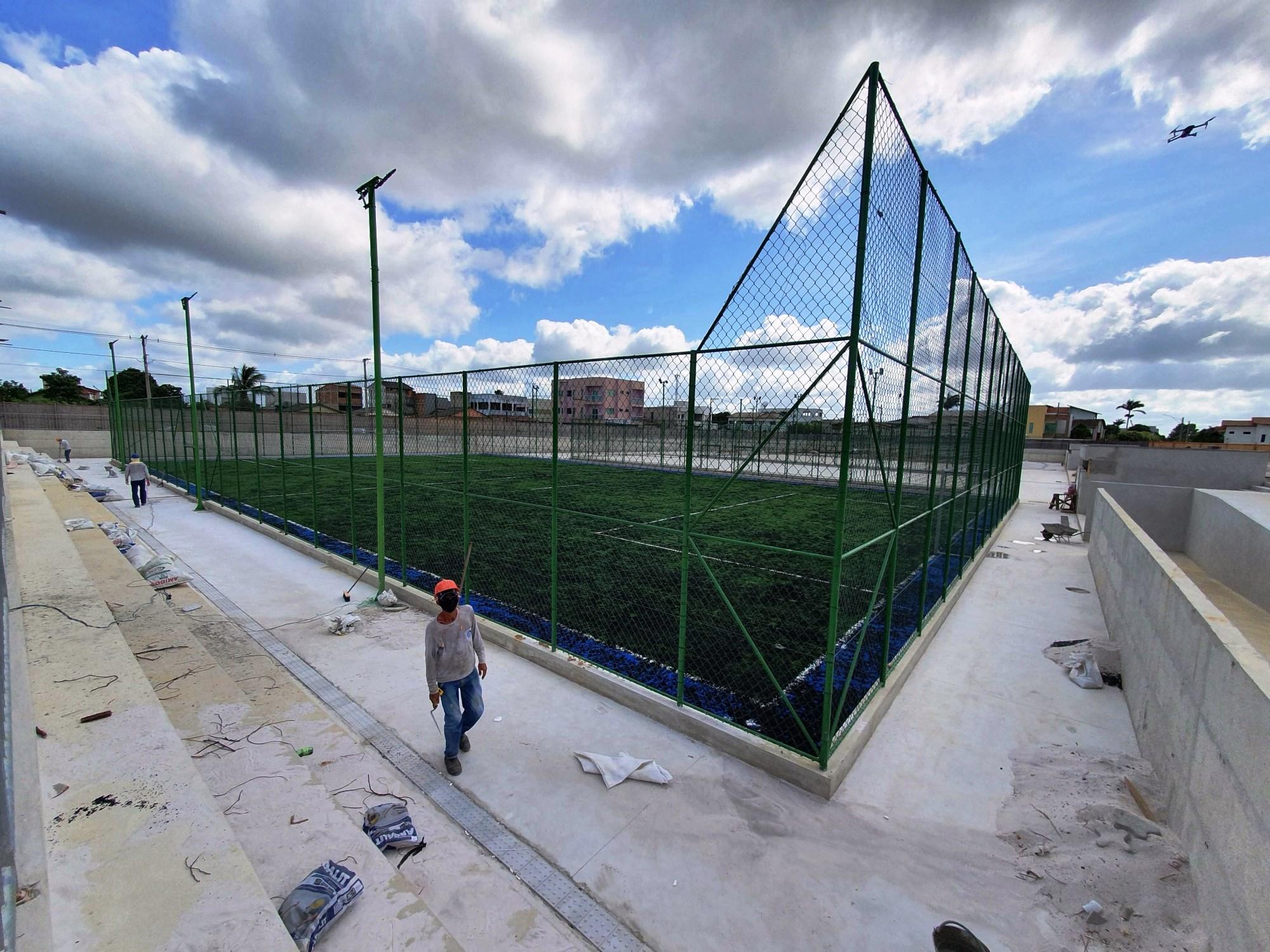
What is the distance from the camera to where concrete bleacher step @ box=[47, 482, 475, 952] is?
2.82m

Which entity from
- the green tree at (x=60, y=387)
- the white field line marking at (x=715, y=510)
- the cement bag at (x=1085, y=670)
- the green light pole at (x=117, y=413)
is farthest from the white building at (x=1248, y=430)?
the green tree at (x=60, y=387)

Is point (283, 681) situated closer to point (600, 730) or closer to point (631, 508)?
point (600, 730)

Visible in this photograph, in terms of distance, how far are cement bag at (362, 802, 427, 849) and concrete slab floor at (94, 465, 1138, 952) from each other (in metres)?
0.57

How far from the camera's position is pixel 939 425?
6465 millimetres

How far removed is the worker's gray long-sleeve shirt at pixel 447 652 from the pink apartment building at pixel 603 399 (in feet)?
8.87

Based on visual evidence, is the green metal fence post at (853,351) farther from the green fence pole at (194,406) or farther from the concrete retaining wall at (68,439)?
the concrete retaining wall at (68,439)

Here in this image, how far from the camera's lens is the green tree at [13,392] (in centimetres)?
5294

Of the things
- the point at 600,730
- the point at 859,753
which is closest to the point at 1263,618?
the point at 859,753

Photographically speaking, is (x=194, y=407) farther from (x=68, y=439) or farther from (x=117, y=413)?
(x=68, y=439)

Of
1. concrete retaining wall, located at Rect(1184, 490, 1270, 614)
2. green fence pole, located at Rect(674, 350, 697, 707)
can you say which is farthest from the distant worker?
concrete retaining wall, located at Rect(1184, 490, 1270, 614)

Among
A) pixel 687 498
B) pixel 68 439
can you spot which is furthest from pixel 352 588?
pixel 68 439

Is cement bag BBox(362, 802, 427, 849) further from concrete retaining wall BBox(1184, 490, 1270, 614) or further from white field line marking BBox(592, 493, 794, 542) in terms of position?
concrete retaining wall BBox(1184, 490, 1270, 614)

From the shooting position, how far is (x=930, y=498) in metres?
6.84

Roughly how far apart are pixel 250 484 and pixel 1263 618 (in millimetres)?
27727
